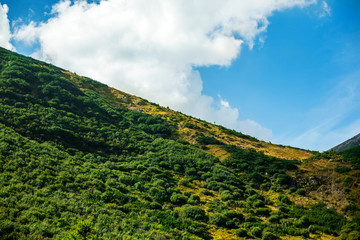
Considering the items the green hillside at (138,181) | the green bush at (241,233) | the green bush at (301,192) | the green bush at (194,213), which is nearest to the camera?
the green hillside at (138,181)

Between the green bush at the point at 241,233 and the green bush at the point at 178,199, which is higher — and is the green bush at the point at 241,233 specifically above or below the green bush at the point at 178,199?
below

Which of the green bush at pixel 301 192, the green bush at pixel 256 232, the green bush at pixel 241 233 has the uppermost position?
the green bush at pixel 301 192

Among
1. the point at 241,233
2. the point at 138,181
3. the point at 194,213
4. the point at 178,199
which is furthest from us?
the point at 138,181

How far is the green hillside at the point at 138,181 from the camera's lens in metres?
16.3

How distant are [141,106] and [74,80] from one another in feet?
73.4

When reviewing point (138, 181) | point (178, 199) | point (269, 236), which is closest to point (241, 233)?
point (269, 236)

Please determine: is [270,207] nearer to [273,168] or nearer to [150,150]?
[273,168]

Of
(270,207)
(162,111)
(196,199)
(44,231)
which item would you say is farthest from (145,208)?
(162,111)

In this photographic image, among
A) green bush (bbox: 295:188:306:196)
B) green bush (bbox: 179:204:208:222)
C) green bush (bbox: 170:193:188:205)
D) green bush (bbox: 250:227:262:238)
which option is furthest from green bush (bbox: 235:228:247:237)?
green bush (bbox: 295:188:306:196)

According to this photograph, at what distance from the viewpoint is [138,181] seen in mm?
27422

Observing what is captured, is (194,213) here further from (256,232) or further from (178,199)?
(256,232)

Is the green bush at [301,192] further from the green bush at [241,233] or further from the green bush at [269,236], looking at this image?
the green bush at [241,233]

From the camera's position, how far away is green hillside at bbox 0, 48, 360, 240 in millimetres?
16281

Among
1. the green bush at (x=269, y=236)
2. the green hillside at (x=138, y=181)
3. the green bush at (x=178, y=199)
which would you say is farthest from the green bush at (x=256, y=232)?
the green bush at (x=178, y=199)
